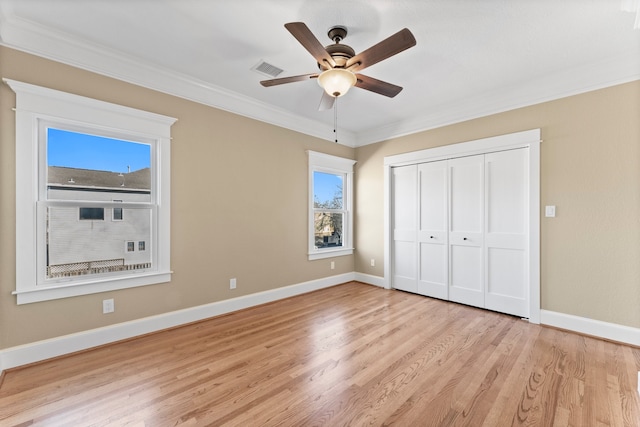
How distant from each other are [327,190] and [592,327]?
3748 millimetres

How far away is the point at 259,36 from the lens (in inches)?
95.2

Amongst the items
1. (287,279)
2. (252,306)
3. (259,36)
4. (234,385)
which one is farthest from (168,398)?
(259,36)

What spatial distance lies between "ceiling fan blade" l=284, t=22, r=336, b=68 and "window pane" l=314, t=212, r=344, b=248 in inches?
113

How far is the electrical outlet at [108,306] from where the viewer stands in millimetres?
2670

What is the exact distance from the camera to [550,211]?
10.4 ft

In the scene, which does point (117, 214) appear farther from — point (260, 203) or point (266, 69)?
point (266, 69)

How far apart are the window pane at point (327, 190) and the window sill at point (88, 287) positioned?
2544 millimetres

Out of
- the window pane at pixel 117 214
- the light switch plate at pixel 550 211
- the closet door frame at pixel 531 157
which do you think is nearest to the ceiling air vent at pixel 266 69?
the window pane at pixel 117 214

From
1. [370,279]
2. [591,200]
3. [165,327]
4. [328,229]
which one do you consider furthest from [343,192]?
[165,327]

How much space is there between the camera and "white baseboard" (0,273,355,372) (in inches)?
89.9

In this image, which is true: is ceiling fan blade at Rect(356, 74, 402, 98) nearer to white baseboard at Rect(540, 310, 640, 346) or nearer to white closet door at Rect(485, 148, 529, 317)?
white closet door at Rect(485, 148, 529, 317)

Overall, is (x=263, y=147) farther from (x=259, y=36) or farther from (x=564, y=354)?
(x=564, y=354)

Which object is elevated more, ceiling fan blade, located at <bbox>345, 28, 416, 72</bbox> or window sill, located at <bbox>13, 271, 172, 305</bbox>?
ceiling fan blade, located at <bbox>345, 28, 416, 72</bbox>

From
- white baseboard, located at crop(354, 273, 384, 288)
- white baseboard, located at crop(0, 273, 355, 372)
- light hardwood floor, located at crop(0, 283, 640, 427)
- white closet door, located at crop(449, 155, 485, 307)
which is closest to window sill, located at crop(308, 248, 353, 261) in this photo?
white baseboard, located at crop(354, 273, 384, 288)
